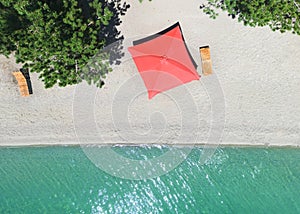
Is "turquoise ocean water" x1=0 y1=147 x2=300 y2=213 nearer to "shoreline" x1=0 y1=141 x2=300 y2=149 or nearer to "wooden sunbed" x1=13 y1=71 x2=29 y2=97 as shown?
"shoreline" x1=0 y1=141 x2=300 y2=149

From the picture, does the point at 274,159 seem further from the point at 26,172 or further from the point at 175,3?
the point at 26,172

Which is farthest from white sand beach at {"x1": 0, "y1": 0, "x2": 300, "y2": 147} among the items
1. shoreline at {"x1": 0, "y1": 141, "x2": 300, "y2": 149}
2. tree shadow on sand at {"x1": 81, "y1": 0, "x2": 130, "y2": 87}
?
tree shadow on sand at {"x1": 81, "y1": 0, "x2": 130, "y2": 87}

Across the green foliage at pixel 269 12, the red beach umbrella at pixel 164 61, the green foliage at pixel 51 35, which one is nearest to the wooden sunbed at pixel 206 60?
the red beach umbrella at pixel 164 61

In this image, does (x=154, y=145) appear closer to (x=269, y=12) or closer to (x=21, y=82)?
(x=21, y=82)

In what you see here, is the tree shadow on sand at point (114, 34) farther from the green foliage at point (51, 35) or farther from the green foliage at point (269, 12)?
the green foliage at point (269, 12)

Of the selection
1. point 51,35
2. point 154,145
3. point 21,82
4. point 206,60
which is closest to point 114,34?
point 51,35

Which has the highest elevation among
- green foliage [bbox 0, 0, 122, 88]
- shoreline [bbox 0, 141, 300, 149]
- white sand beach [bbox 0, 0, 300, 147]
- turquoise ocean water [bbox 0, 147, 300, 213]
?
green foliage [bbox 0, 0, 122, 88]

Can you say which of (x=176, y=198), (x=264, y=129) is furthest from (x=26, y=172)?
(x=264, y=129)
